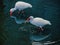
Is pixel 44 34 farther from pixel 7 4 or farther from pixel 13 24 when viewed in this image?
pixel 7 4

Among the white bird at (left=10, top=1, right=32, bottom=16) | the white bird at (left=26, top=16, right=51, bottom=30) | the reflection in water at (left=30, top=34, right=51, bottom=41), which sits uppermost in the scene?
the white bird at (left=10, top=1, right=32, bottom=16)

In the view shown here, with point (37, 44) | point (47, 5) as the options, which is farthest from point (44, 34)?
point (47, 5)

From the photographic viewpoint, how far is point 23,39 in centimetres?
125

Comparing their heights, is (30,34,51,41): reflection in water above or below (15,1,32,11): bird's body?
below

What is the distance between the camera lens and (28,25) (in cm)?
121

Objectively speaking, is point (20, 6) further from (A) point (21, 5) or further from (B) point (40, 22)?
(B) point (40, 22)

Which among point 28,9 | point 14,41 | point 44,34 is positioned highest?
point 28,9

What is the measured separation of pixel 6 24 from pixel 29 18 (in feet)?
0.70

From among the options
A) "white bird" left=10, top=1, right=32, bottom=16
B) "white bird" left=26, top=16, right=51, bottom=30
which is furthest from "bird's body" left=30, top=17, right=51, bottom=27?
"white bird" left=10, top=1, right=32, bottom=16

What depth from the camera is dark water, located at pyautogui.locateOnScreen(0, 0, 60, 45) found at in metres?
1.15

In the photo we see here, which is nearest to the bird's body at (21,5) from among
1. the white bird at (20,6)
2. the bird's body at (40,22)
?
the white bird at (20,6)

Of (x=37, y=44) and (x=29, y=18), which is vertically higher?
(x=29, y=18)

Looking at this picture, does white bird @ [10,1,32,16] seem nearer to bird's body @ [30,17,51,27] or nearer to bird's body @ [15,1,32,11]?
bird's body @ [15,1,32,11]

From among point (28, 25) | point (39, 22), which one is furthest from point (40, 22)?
point (28, 25)
